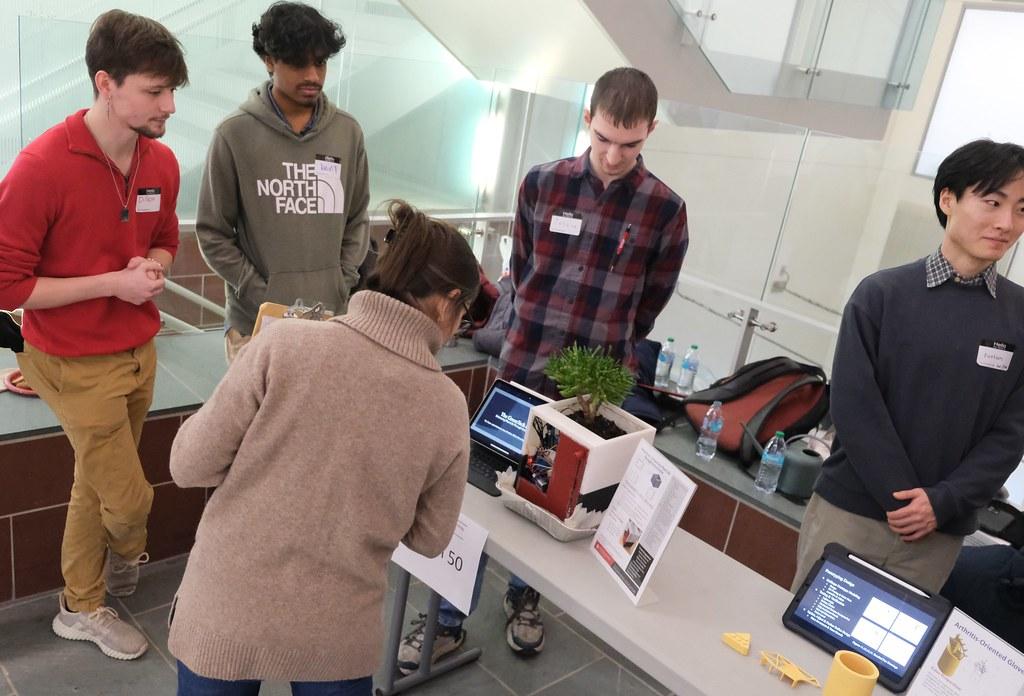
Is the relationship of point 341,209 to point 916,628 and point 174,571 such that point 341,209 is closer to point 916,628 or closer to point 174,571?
point 174,571

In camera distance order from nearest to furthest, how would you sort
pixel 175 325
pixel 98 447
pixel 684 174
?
pixel 98 447, pixel 175 325, pixel 684 174

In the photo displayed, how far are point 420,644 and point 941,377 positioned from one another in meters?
1.49

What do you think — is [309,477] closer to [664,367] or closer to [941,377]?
[941,377]

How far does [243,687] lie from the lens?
4.24 feet

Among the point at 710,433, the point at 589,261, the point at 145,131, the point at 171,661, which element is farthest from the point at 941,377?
the point at 171,661

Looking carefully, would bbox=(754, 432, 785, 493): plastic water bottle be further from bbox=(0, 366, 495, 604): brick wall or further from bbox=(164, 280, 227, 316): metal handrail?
bbox=(164, 280, 227, 316): metal handrail

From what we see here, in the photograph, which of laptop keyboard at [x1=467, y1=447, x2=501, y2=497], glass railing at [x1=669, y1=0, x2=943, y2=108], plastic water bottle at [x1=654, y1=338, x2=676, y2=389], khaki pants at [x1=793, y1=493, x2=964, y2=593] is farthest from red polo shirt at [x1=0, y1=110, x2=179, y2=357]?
glass railing at [x1=669, y1=0, x2=943, y2=108]

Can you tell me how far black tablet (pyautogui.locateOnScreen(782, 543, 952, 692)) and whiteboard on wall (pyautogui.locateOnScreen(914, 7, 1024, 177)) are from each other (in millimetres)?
5267

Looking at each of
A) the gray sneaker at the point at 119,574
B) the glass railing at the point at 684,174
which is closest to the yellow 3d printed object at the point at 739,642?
the gray sneaker at the point at 119,574

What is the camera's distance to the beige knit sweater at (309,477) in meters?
1.12

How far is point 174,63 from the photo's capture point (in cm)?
176

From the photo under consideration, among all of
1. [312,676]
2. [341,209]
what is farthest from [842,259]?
[312,676]

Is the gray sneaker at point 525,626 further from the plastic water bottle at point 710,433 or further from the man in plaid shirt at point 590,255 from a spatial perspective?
the plastic water bottle at point 710,433

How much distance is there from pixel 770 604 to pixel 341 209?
4.92ft
